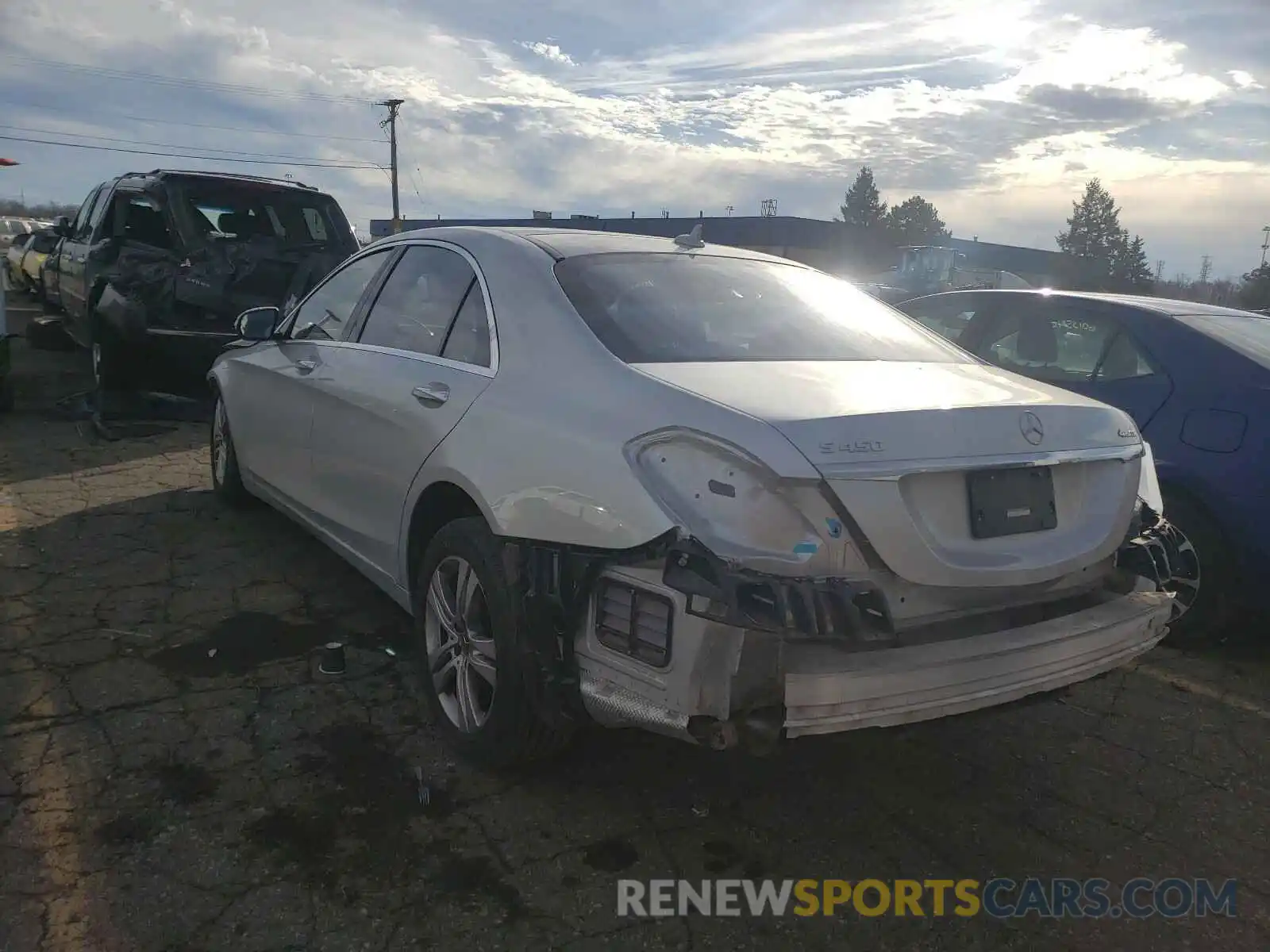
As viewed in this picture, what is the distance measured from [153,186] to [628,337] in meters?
7.13

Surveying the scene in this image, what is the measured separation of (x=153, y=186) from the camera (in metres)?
8.38

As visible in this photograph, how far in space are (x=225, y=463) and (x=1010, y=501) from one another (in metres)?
4.61

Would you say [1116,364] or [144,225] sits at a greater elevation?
[144,225]

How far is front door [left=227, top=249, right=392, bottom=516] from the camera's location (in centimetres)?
434

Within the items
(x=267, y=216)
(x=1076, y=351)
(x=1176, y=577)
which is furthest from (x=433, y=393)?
(x=267, y=216)

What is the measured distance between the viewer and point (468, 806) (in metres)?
2.89

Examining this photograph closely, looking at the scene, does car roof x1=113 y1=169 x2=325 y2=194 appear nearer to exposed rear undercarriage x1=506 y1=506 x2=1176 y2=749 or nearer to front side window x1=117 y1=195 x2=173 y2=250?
front side window x1=117 y1=195 x2=173 y2=250

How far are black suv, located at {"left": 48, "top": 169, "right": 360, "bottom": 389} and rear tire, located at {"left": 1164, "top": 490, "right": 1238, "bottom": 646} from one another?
21.0 feet

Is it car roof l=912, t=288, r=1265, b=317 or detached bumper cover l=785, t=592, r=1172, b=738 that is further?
car roof l=912, t=288, r=1265, b=317

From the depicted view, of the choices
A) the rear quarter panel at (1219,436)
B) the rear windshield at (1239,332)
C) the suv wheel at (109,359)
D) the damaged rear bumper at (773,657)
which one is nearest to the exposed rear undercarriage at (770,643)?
the damaged rear bumper at (773,657)

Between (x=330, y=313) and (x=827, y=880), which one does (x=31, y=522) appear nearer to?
(x=330, y=313)

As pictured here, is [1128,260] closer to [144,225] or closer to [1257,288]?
[1257,288]

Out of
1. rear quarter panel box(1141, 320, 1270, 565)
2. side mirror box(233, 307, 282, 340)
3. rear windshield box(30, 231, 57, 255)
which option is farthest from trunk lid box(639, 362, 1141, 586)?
rear windshield box(30, 231, 57, 255)

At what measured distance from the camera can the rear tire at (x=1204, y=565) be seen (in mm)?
4309
